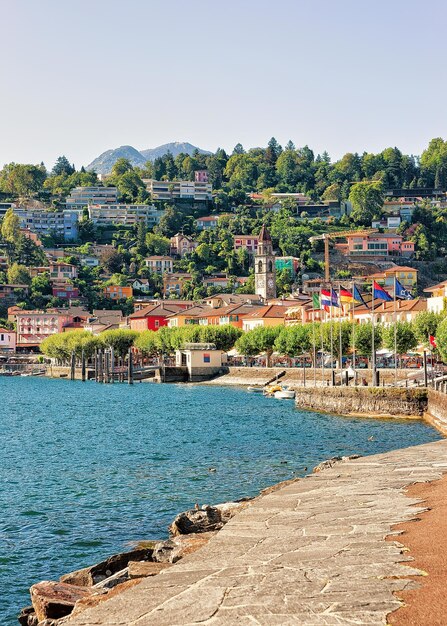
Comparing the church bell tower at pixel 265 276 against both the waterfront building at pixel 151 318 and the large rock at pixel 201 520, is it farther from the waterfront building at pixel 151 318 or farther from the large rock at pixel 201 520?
the large rock at pixel 201 520

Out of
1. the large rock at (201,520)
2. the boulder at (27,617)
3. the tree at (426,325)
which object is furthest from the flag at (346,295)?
the boulder at (27,617)

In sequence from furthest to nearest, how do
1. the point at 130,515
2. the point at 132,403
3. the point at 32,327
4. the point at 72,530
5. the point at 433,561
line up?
1. the point at 32,327
2. the point at 132,403
3. the point at 130,515
4. the point at 72,530
5. the point at 433,561

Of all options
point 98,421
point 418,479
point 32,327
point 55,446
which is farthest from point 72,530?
point 32,327

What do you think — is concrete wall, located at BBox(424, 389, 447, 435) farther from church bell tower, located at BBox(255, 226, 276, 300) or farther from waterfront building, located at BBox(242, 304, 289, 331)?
church bell tower, located at BBox(255, 226, 276, 300)

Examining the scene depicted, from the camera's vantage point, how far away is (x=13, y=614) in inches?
Result: 680

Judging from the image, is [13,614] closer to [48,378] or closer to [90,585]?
[90,585]

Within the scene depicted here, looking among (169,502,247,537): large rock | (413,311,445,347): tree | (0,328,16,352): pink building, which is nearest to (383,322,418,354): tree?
(413,311,445,347): tree

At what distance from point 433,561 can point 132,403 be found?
67482 millimetres

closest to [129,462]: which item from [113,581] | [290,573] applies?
[113,581]

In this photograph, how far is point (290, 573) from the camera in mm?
11578

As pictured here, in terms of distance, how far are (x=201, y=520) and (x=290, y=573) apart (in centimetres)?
960

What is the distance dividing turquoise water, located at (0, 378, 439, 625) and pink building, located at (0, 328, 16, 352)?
3941 inches

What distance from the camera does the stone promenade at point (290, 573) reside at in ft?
32.8

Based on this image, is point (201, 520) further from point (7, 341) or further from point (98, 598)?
point (7, 341)
